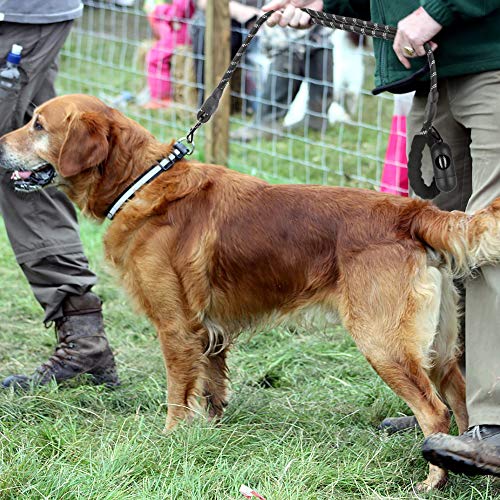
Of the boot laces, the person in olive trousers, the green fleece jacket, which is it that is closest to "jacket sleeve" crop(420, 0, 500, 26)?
the green fleece jacket

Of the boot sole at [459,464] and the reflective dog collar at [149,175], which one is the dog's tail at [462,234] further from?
the reflective dog collar at [149,175]

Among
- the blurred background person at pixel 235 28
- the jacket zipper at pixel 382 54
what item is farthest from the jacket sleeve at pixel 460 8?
the blurred background person at pixel 235 28

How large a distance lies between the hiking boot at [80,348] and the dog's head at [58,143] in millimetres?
720

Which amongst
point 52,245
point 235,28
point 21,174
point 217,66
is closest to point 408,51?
point 21,174

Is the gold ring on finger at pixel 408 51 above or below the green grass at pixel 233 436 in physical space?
above

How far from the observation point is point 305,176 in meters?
7.71

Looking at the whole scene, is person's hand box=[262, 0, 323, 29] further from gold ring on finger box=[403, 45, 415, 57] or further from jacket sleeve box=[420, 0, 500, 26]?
jacket sleeve box=[420, 0, 500, 26]

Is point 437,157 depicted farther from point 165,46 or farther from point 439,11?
point 165,46

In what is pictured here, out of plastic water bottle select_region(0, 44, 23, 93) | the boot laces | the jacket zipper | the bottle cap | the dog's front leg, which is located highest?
the jacket zipper

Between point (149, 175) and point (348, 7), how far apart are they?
108 centimetres

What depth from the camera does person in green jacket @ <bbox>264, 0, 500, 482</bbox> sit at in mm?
2967

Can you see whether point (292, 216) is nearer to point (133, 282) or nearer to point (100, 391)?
point (133, 282)

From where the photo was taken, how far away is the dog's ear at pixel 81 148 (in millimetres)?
3564

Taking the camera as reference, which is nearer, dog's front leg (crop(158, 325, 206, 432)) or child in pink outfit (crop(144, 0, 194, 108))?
dog's front leg (crop(158, 325, 206, 432))
